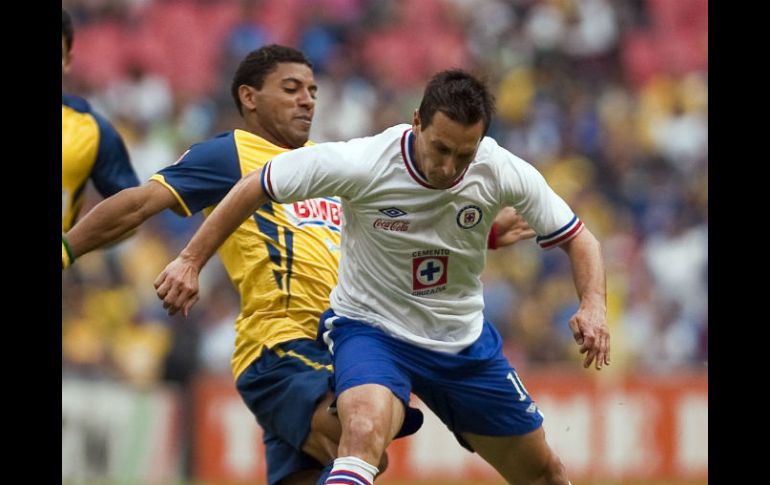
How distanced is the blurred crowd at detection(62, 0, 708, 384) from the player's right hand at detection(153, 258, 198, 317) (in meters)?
7.01

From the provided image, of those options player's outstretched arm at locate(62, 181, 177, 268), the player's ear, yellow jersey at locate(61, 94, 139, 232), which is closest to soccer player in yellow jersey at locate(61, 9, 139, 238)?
yellow jersey at locate(61, 94, 139, 232)

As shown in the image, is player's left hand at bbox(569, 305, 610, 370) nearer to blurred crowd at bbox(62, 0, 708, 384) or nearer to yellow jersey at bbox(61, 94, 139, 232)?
yellow jersey at bbox(61, 94, 139, 232)

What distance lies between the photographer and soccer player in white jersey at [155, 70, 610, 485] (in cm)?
554

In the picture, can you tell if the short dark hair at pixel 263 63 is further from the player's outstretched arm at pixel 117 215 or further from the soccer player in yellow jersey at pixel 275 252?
the player's outstretched arm at pixel 117 215

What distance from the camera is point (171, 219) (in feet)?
45.5

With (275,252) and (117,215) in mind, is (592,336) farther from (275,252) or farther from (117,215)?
(117,215)

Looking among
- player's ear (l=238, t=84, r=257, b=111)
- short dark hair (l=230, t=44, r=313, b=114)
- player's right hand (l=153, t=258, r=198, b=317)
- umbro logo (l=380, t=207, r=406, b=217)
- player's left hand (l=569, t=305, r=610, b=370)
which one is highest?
short dark hair (l=230, t=44, r=313, b=114)

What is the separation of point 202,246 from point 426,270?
1011 mm

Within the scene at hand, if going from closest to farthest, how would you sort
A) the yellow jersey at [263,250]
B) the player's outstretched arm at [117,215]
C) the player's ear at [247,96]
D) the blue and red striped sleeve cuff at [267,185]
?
the blue and red striped sleeve cuff at [267,185] → the player's outstretched arm at [117,215] → the yellow jersey at [263,250] → the player's ear at [247,96]

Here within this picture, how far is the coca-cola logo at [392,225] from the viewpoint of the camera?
581cm

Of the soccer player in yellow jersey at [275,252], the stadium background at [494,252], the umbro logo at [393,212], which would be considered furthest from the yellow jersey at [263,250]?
the stadium background at [494,252]

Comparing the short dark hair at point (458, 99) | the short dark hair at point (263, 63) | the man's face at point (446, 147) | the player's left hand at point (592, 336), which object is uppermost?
the short dark hair at point (263, 63)

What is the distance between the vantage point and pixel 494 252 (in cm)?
1405
